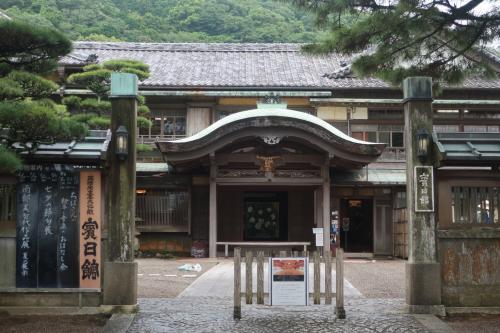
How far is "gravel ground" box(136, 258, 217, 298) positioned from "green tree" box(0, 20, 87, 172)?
4.28 m

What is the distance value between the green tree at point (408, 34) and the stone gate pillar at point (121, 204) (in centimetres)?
323

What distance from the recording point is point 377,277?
15.3m

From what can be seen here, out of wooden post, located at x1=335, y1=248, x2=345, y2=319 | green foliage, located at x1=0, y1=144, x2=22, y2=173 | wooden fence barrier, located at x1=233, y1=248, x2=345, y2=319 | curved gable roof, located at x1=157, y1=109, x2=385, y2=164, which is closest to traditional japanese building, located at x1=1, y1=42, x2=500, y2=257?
curved gable roof, located at x1=157, y1=109, x2=385, y2=164

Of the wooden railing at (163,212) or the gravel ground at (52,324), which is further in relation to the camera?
the wooden railing at (163,212)

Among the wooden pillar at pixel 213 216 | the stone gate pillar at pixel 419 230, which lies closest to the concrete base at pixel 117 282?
the stone gate pillar at pixel 419 230

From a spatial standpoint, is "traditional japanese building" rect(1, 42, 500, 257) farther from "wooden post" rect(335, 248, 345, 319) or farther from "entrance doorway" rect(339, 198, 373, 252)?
"wooden post" rect(335, 248, 345, 319)

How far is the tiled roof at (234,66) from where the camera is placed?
23.7m

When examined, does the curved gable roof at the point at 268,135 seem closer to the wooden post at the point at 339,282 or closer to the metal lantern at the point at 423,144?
the metal lantern at the point at 423,144

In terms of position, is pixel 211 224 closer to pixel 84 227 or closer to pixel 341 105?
pixel 341 105

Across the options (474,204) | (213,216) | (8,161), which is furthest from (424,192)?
(213,216)

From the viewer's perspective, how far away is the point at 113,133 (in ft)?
30.8

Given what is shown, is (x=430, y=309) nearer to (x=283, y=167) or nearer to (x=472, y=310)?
(x=472, y=310)

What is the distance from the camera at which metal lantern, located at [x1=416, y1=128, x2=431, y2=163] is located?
30.8 feet

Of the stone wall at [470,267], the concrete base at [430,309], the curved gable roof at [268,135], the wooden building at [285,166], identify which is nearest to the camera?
the concrete base at [430,309]
